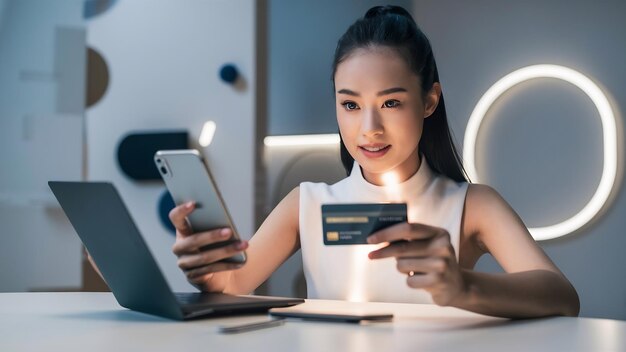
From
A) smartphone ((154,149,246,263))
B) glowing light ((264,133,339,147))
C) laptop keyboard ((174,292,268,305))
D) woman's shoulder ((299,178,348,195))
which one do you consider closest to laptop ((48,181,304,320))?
laptop keyboard ((174,292,268,305))

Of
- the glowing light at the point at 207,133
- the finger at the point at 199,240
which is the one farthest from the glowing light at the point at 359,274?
the glowing light at the point at 207,133

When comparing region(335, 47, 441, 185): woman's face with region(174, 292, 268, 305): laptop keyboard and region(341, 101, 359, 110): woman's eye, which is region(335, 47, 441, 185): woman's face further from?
region(174, 292, 268, 305): laptop keyboard

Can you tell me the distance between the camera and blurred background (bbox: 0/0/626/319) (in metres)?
3.07

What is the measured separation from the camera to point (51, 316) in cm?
126

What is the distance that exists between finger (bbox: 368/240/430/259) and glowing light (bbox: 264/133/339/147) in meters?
2.36

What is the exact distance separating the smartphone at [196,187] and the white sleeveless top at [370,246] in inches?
22.5

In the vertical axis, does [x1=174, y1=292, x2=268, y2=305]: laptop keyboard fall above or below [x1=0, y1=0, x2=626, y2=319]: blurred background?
below

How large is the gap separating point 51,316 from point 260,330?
0.41 m

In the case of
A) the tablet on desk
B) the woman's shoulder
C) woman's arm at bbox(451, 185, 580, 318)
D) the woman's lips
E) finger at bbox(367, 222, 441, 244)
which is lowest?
the tablet on desk

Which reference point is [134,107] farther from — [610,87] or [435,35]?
[610,87]

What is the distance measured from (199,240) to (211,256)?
43mm

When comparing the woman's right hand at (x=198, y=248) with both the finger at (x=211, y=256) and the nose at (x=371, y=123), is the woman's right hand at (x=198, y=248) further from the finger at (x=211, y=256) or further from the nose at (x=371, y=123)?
the nose at (x=371, y=123)

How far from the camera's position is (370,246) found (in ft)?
5.90

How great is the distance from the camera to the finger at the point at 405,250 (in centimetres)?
105
